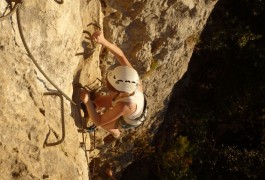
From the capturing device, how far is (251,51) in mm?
9711

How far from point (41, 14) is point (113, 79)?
159 cm

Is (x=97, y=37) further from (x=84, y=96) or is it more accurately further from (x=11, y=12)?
(x=11, y=12)

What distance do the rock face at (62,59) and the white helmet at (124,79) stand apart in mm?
501

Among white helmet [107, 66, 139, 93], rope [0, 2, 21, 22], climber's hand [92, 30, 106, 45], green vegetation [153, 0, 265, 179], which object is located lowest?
green vegetation [153, 0, 265, 179]

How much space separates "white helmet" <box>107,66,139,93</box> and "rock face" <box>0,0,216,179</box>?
0.50 m

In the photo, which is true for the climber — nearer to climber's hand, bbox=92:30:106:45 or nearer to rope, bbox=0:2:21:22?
climber's hand, bbox=92:30:106:45

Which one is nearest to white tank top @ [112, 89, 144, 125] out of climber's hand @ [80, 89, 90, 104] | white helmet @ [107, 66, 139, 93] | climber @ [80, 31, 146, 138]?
climber @ [80, 31, 146, 138]

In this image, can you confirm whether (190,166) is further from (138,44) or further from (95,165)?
(138,44)

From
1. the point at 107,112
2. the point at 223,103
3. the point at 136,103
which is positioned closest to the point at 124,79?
the point at 136,103

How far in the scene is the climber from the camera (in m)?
5.63

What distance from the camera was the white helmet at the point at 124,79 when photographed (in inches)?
220

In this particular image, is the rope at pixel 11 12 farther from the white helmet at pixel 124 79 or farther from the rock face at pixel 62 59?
the white helmet at pixel 124 79

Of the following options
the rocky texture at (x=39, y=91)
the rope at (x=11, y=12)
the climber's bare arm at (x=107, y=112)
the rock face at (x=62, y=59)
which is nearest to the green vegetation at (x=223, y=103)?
the rock face at (x=62, y=59)

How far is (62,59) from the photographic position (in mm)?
4938
